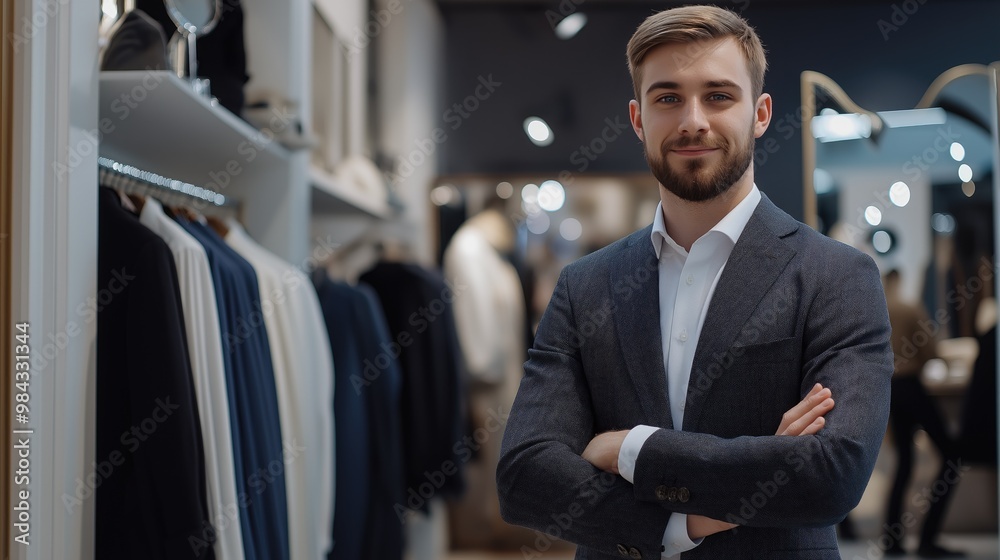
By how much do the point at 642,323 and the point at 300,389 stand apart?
1.27 metres

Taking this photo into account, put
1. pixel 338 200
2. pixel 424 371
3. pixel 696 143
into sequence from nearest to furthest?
pixel 696 143
pixel 338 200
pixel 424 371

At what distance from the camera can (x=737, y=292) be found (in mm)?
1411

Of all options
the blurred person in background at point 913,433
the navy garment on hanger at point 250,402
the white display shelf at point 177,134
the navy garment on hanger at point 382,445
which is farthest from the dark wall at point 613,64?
the navy garment on hanger at point 250,402

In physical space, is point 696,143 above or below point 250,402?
above

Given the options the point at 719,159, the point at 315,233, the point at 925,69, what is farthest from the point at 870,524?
the point at 719,159

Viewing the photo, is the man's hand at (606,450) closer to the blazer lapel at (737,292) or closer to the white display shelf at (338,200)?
A: the blazer lapel at (737,292)

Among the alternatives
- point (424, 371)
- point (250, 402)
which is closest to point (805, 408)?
point (250, 402)

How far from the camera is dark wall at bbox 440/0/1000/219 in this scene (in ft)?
16.4

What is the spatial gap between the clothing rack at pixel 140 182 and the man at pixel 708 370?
3.63ft

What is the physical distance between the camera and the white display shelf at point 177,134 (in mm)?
1922

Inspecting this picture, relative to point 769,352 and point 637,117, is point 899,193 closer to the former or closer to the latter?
point 637,117

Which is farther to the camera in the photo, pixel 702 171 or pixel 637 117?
pixel 637 117

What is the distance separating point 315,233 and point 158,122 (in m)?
1.90

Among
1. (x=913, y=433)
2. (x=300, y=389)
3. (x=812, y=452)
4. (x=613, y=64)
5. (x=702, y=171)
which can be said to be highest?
(x=613, y=64)
